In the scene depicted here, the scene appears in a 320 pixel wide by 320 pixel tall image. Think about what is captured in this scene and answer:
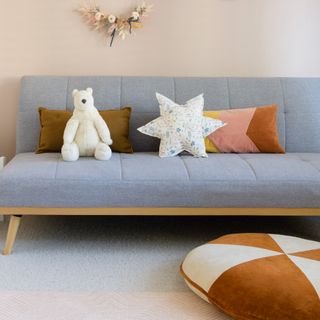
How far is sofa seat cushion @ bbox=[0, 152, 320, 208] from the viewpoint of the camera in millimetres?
2076

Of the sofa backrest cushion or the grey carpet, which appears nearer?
the grey carpet

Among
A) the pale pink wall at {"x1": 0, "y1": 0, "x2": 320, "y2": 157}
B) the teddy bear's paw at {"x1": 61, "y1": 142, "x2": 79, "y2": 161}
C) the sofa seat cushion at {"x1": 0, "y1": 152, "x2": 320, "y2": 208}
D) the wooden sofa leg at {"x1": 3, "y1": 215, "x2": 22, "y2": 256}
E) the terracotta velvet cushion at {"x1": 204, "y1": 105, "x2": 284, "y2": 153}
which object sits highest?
the pale pink wall at {"x1": 0, "y1": 0, "x2": 320, "y2": 157}

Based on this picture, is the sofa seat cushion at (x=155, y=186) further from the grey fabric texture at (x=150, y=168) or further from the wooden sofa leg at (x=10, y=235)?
the wooden sofa leg at (x=10, y=235)

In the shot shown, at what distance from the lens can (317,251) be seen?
1.91 m

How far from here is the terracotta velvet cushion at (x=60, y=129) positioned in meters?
2.53

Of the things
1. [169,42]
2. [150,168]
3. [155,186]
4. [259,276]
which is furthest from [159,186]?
[169,42]

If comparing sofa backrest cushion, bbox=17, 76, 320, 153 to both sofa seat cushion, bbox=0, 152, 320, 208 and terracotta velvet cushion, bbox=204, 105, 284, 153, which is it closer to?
terracotta velvet cushion, bbox=204, 105, 284, 153

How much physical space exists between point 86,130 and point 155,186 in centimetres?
55

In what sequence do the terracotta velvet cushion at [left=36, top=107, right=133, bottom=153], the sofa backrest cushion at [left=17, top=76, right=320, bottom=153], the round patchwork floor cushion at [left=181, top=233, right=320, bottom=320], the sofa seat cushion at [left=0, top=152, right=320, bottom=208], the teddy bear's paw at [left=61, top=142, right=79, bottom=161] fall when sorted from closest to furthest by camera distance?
1. the round patchwork floor cushion at [left=181, top=233, right=320, bottom=320]
2. the sofa seat cushion at [left=0, top=152, right=320, bottom=208]
3. the teddy bear's paw at [left=61, top=142, right=79, bottom=161]
4. the terracotta velvet cushion at [left=36, top=107, right=133, bottom=153]
5. the sofa backrest cushion at [left=17, top=76, right=320, bottom=153]

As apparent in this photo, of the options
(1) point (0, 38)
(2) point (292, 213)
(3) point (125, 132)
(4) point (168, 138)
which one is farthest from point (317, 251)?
(1) point (0, 38)

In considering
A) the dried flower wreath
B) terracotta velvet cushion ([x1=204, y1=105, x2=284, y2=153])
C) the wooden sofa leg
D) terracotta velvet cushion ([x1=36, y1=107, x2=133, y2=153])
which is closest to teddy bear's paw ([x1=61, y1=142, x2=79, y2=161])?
terracotta velvet cushion ([x1=36, y1=107, x2=133, y2=153])

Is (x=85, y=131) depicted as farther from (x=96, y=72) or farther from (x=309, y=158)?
(x=309, y=158)

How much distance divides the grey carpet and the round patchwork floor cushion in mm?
199

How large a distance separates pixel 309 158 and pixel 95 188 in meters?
1.24
